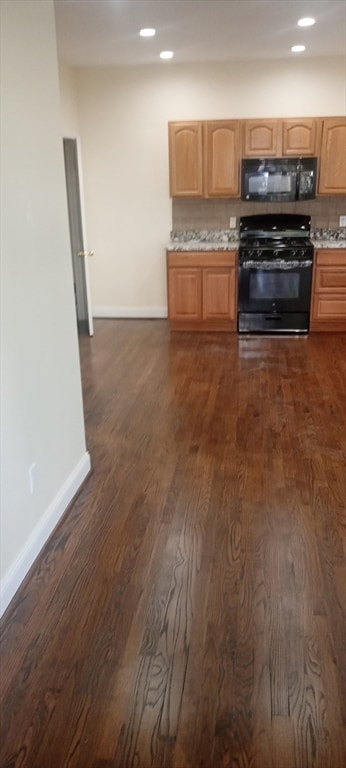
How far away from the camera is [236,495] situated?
2805 millimetres

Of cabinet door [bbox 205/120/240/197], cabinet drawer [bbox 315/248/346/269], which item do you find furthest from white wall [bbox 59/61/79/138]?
cabinet drawer [bbox 315/248/346/269]

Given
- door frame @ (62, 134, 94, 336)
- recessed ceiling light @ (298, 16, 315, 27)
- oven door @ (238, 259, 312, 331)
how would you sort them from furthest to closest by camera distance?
oven door @ (238, 259, 312, 331) < door frame @ (62, 134, 94, 336) < recessed ceiling light @ (298, 16, 315, 27)

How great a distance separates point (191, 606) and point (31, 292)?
4.40 ft

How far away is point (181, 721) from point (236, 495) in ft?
4.22

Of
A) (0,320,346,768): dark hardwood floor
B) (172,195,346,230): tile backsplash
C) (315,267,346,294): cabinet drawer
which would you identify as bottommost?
(0,320,346,768): dark hardwood floor

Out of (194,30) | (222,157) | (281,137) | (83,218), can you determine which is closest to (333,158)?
(281,137)

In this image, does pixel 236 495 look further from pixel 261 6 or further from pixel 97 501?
pixel 261 6

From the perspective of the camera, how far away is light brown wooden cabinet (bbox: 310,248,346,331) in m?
5.63

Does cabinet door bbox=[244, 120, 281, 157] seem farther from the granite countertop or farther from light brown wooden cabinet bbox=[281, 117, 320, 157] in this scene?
the granite countertop

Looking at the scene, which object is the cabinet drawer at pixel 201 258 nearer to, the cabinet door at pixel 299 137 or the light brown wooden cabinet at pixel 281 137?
the light brown wooden cabinet at pixel 281 137

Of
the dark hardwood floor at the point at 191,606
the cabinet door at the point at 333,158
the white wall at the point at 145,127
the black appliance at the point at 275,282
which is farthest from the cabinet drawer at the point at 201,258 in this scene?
the dark hardwood floor at the point at 191,606

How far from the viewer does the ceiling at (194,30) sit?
3855 millimetres

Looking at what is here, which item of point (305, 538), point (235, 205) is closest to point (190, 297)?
point (235, 205)

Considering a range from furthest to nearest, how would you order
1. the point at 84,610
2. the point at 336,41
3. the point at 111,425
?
the point at 336,41, the point at 111,425, the point at 84,610
